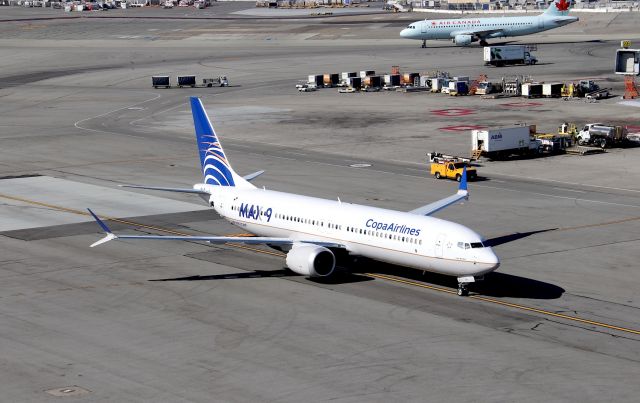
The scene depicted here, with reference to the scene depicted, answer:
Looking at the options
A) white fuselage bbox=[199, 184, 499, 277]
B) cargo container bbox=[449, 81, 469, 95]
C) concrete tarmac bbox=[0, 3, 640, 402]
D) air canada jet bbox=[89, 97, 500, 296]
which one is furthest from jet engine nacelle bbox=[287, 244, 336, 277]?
cargo container bbox=[449, 81, 469, 95]

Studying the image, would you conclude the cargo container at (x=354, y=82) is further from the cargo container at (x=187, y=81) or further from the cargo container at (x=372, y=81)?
the cargo container at (x=187, y=81)

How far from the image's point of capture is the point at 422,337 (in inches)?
1857

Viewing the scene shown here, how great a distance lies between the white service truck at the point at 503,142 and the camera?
320ft

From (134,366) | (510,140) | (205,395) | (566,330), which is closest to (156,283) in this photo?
(134,366)

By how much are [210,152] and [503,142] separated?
40.0m

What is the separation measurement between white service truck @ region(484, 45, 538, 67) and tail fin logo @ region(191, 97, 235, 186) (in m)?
118

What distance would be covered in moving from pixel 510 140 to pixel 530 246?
35341 mm

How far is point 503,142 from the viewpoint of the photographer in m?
98.6

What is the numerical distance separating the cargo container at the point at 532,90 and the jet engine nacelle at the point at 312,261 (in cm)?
9167

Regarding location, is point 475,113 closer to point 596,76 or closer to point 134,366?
point 596,76

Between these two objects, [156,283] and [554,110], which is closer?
[156,283]

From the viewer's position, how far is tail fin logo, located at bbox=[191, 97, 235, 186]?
217ft

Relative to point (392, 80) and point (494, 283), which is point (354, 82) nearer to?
point (392, 80)

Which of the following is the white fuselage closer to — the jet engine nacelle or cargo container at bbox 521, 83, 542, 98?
the jet engine nacelle
